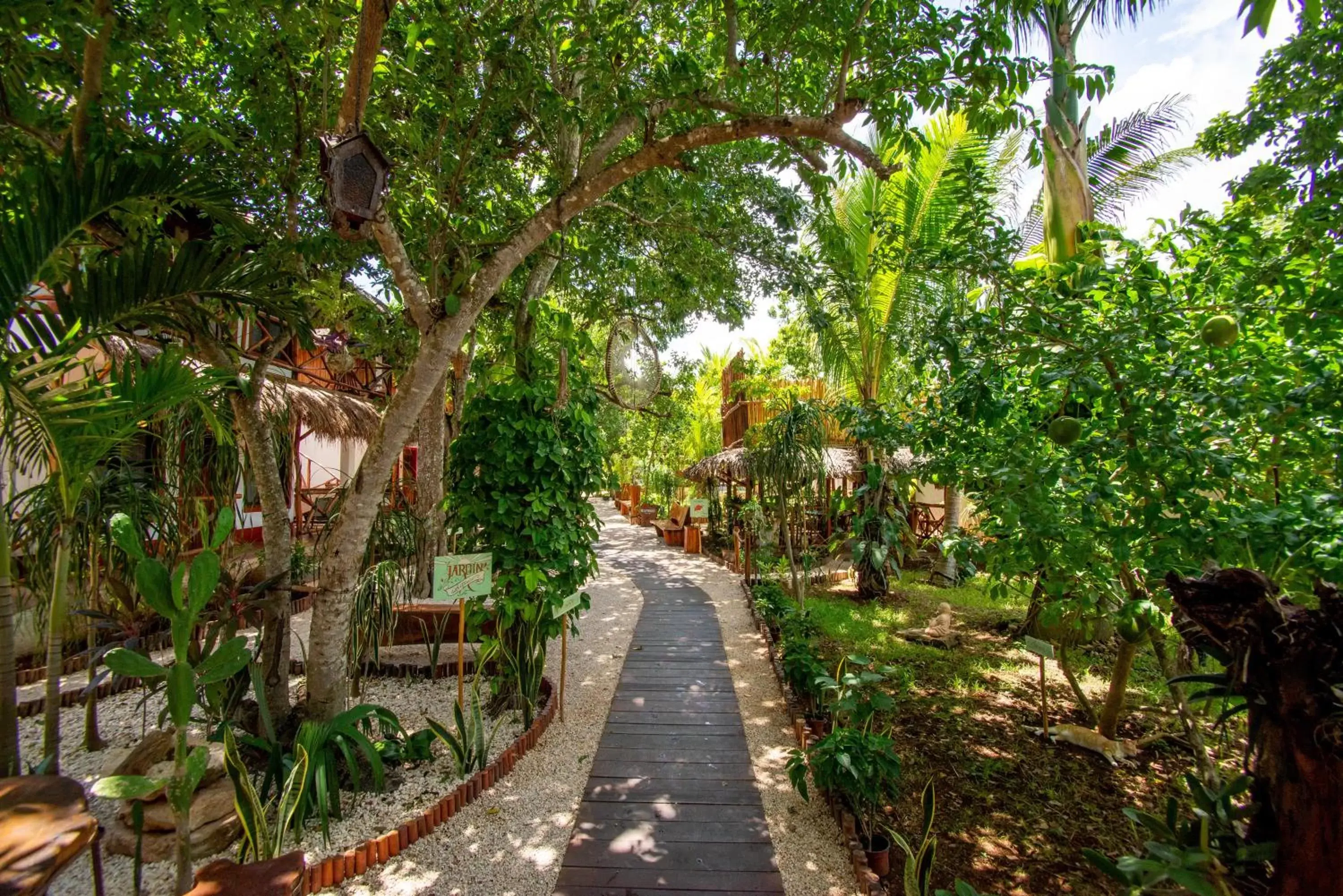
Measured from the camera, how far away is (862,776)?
3.09 meters

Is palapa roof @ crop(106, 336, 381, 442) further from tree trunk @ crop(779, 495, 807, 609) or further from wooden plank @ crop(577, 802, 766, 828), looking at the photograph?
wooden plank @ crop(577, 802, 766, 828)

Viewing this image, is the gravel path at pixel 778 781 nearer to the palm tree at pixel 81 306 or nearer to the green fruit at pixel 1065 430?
the green fruit at pixel 1065 430

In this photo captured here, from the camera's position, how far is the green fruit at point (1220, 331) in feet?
6.98

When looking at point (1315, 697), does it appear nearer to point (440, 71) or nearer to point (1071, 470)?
point (1071, 470)

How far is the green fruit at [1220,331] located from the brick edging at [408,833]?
4.29 metres

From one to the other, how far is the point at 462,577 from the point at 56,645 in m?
2.20

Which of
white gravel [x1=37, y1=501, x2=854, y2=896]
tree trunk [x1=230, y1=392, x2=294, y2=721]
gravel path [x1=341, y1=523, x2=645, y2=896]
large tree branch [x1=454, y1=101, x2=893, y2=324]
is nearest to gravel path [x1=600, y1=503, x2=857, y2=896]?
white gravel [x1=37, y1=501, x2=854, y2=896]

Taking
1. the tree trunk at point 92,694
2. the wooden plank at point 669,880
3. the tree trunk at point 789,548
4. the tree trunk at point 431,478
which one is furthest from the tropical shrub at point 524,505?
the tree trunk at point 789,548

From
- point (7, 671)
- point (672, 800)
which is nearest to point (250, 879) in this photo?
point (7, 671)

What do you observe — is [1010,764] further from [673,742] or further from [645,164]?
[645,164]

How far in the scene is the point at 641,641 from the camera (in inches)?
276

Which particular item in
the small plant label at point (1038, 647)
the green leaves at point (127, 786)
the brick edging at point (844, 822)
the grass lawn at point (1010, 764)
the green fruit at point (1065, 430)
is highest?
the green fruit at point (1065, 430)

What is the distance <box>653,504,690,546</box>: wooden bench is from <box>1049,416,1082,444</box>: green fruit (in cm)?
1262

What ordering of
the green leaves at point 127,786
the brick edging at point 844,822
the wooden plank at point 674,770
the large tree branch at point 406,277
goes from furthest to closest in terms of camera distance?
the wooden plank at point 674,770 < the large tree branch at point 406,277 < the brick edging at point 844,822 < the green leaves at point 127,786
